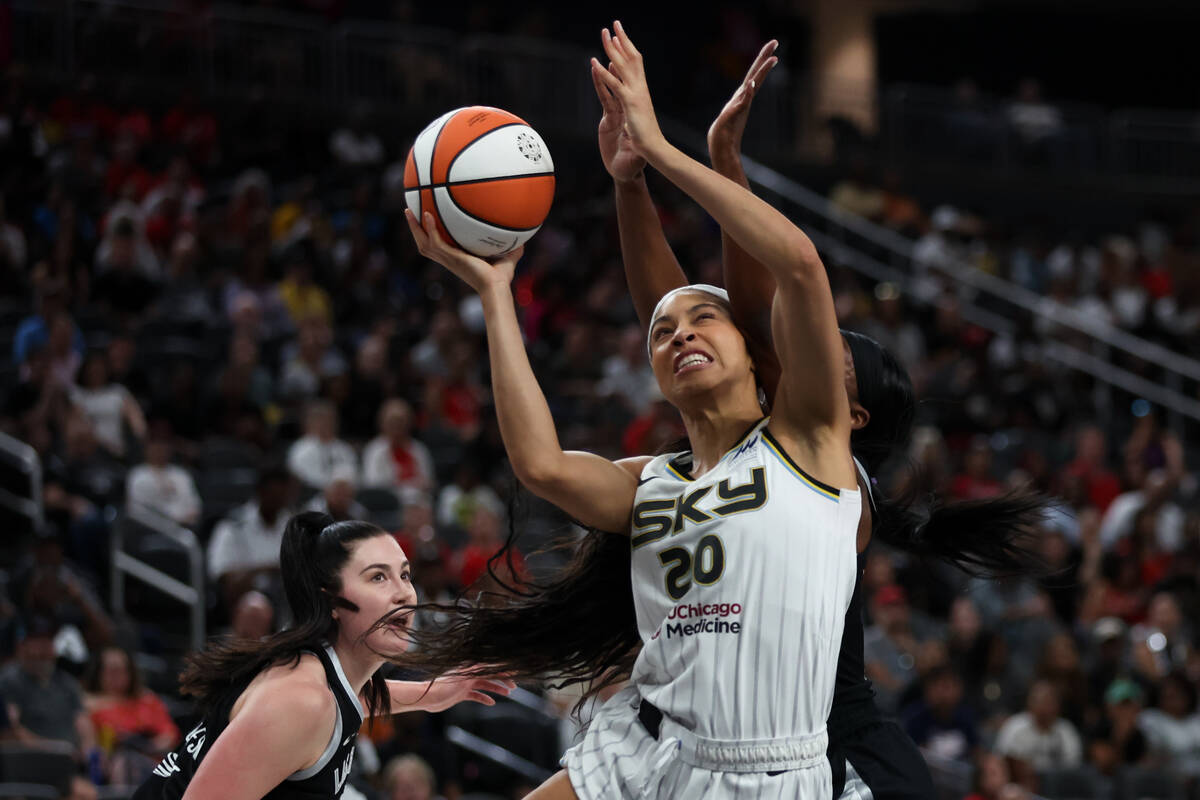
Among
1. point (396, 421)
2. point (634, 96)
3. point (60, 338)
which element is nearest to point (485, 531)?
point (396, 421)

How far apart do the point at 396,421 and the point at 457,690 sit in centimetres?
615

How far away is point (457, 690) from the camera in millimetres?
4461

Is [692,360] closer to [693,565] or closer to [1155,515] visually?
[693,565]

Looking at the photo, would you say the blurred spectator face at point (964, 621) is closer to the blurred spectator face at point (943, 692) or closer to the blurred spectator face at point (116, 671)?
the blurred spectator face at point (943, 692)

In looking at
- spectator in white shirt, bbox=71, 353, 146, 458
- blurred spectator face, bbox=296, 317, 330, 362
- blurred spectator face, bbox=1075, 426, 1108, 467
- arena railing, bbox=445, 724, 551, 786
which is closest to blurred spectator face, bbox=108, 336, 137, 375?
spectator in white shirt, bbox=71, 353, 146, 458

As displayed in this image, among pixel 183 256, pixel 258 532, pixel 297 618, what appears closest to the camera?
pixel 297 618

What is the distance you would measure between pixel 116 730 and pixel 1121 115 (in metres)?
16.1

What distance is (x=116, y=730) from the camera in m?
7.75

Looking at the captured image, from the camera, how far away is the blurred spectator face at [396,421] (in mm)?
10453

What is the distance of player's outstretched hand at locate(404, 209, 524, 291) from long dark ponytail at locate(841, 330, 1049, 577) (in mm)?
874

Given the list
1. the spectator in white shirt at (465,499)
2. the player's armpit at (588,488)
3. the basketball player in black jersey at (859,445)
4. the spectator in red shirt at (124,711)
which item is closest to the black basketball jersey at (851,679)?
the basketball player in black jersey at (859,445)

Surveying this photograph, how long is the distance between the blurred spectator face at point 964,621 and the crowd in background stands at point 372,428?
21mm

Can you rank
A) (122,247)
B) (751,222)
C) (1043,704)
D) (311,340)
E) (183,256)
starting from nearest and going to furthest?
(751,222) → (1043,704) → (311,340) → (122,247) → (183,256)

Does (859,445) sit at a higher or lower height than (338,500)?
higher
